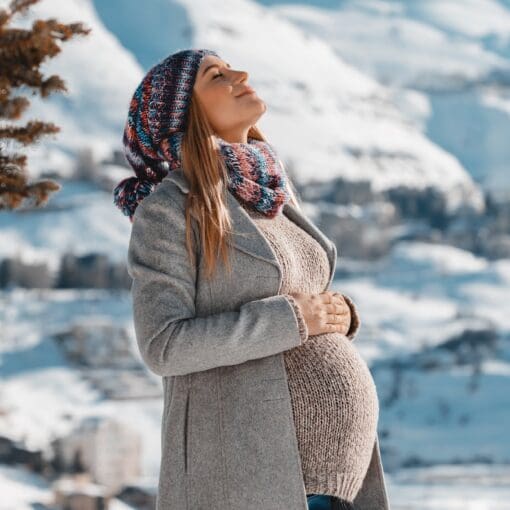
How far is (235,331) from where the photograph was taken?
115 cm

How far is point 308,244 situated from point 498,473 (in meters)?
21.3

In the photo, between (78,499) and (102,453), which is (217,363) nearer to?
(78,499)

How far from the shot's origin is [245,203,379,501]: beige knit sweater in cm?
119

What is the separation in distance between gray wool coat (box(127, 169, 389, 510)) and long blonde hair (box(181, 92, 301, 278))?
0.01m

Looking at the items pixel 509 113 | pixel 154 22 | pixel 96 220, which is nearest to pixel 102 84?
pixel 154 22

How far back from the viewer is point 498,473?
860 inches

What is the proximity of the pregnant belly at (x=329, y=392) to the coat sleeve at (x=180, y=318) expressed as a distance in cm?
4

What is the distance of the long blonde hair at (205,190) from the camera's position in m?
1.18

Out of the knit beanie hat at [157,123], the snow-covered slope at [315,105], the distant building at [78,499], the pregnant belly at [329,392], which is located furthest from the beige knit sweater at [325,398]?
the snow-covered slope at [315,105]

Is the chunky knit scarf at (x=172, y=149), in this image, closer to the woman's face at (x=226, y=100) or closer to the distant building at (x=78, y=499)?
the woman's face at (x=226, y=100)

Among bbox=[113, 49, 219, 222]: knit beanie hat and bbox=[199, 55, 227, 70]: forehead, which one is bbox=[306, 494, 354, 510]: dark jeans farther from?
bbox=[199, 55, 227, 70]: forehead

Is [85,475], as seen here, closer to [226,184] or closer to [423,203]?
[226,184]

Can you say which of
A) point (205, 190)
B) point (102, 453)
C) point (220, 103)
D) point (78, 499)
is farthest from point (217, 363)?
point (102, 453)

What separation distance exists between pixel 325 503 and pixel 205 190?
31 centimetres
